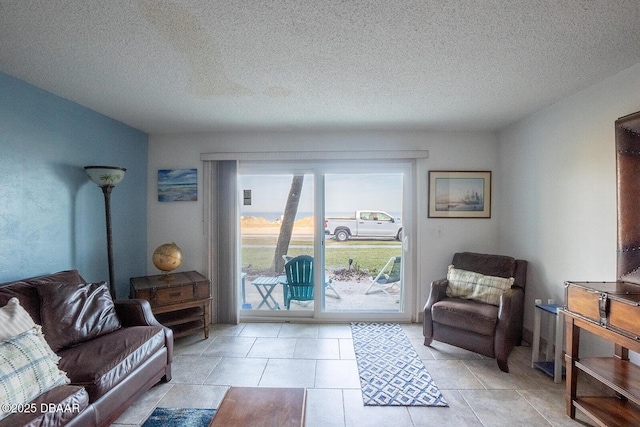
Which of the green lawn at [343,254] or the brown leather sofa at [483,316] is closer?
the brown leather sofa at [483,316]

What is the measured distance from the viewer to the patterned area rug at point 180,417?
6.47ft

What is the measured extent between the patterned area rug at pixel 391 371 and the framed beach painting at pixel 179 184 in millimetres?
2650

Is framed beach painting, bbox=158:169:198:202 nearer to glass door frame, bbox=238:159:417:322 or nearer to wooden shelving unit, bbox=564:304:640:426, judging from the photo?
glass door frame, bbox=238:159:417:322

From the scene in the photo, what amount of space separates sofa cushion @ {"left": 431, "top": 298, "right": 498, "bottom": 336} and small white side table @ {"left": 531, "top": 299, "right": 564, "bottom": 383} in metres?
0.36

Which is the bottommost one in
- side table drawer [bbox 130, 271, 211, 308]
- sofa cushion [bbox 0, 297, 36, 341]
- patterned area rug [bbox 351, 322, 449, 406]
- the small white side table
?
patterned area rug [bbox 351, 322, 449, 406]

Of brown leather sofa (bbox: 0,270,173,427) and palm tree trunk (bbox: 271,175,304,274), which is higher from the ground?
palm tree trunk (bbox: 271,175,304,274)

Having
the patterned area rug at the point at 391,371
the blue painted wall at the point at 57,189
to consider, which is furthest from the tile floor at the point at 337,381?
the blue painted wall at the point at 57,189

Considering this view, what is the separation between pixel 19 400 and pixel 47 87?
2.30 meters

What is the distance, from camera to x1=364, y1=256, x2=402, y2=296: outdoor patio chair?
3.91 metres

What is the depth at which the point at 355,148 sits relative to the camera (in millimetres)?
3730

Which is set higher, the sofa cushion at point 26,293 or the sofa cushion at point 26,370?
the sofa cushion at point 26,293

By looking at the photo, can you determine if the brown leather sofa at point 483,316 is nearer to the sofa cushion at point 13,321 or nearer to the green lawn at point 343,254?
the green lawn at point 343,254

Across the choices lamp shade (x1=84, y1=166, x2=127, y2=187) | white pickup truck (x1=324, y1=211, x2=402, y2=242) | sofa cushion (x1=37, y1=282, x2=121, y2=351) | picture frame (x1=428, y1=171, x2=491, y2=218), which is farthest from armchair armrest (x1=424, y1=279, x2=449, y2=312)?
lamp shade (x1=84, y1=166, x2=127, y2=187)

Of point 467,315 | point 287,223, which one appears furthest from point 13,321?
point 467,315
